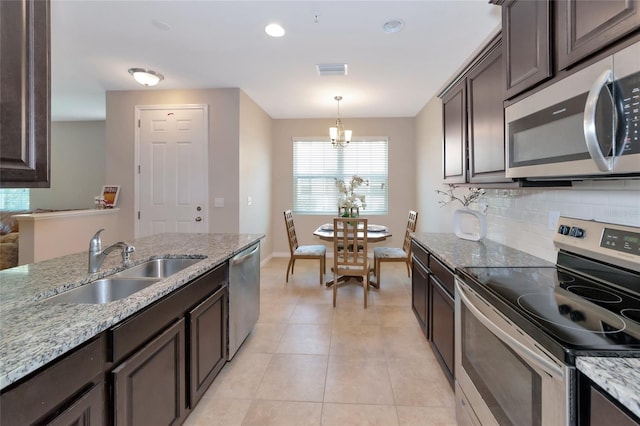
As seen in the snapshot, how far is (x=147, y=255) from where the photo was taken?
1.97 metres

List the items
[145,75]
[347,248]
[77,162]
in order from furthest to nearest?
[77,162], [347,248], [145,75]

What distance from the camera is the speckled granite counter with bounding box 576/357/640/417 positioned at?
25.9 inches

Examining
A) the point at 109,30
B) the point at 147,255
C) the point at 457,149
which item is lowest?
the point at 147,255

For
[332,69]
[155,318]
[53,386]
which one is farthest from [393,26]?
[53,386]

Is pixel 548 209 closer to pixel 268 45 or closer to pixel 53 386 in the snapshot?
pixel 53 386

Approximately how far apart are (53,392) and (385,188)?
5.55 meters

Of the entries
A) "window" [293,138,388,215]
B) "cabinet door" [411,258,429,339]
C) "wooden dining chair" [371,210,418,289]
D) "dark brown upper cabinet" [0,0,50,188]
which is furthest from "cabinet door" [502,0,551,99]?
"window" [293,138,388,215]

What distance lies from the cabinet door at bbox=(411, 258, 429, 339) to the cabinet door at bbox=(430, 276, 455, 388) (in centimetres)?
15

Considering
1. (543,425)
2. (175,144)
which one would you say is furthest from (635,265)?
(175,144)

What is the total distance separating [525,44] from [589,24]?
402mm

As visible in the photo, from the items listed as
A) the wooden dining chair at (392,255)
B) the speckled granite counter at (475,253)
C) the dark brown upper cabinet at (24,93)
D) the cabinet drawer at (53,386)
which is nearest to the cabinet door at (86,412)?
the cabinet drawer at (53,386)

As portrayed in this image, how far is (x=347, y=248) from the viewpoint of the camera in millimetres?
3566

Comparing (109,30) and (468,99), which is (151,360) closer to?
(468,99)

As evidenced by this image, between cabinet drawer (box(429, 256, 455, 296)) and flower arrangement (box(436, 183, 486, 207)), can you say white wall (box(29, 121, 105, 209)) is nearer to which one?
flower arrangement (box(436, 183, 486, 207))
